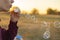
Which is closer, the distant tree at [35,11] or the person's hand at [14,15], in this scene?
the person's hand at [14,15]

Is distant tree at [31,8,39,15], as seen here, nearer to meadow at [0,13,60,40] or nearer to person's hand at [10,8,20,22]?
meadow at [0,13,60,40]

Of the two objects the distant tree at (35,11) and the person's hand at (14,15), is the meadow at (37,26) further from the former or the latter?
the person's hand at (14,15)

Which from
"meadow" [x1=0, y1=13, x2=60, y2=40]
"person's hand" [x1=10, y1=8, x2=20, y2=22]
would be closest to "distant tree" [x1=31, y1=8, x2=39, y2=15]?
"meadow" [x1=0, y1=13, x2=60, y2=40]

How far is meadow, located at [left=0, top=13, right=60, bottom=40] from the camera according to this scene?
1151 millimetres

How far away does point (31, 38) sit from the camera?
1.16 metres

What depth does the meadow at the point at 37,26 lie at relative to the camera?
3.78 feet

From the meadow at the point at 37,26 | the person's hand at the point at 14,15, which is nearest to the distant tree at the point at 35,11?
the meadow at the point at 37,26

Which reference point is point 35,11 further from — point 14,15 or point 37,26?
point 14,15

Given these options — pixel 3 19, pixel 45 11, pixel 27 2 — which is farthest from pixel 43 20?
pixel 3 19

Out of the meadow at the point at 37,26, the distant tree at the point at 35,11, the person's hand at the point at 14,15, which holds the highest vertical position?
the person's hand at the point at 14,15

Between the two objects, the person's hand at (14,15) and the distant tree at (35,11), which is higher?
the person's hand at (14,15)

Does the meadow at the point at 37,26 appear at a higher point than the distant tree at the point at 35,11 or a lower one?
lower

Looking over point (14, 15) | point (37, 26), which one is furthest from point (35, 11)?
point (14, 15)

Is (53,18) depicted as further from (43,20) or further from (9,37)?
(9,37)
